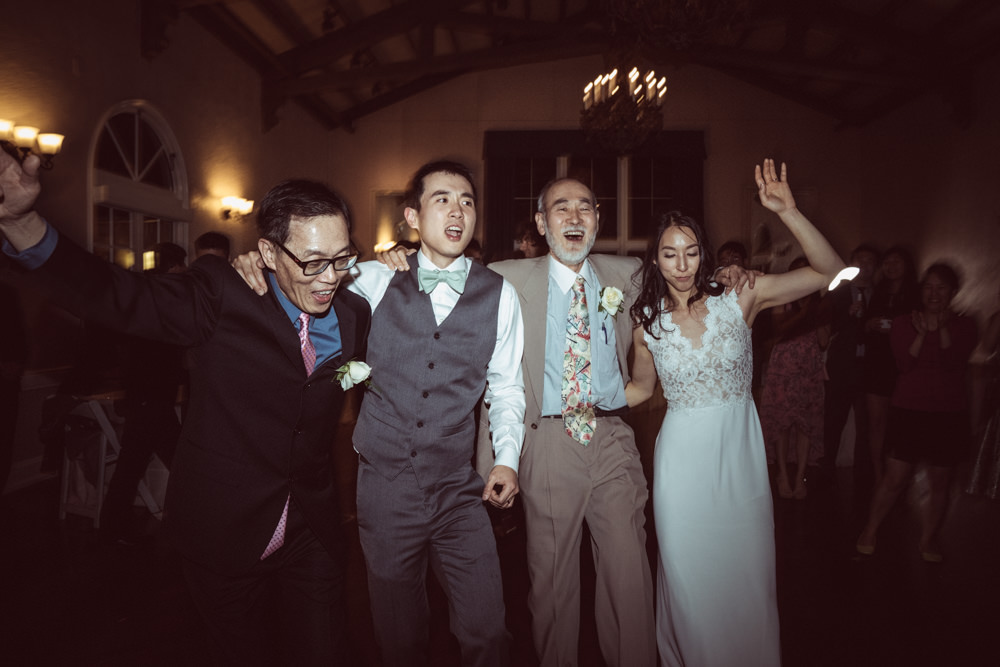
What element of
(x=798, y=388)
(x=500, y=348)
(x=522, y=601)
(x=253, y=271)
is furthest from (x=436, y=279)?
(x=798, y=388)

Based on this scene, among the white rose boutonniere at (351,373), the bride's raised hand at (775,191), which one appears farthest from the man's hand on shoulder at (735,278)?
the white rose boutonniere at (351,373)

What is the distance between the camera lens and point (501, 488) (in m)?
1.93

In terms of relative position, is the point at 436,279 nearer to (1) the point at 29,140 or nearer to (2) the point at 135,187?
(1) the point at 29,140

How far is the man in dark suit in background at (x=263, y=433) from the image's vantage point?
60.5 inches

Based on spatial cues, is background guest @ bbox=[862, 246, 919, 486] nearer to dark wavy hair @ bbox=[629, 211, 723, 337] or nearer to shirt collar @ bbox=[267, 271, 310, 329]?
dark wavy hair @ bbox=[629, 211, 723, 337]

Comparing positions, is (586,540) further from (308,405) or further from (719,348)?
(308,405)

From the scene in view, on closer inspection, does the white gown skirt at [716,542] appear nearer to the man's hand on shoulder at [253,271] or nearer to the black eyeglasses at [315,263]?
the black eyeglasses at [315,263]

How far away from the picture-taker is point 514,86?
10930 mm

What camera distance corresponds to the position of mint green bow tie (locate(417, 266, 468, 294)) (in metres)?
2.01

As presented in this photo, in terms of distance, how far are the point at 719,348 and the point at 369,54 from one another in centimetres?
885

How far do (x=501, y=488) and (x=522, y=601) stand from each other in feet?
4.91

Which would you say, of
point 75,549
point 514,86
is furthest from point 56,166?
point 514,86

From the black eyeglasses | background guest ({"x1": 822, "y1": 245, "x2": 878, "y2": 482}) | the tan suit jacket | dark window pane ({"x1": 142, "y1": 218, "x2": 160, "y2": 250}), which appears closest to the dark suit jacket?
the black eyeglasses

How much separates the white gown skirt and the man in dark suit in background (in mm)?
1168
